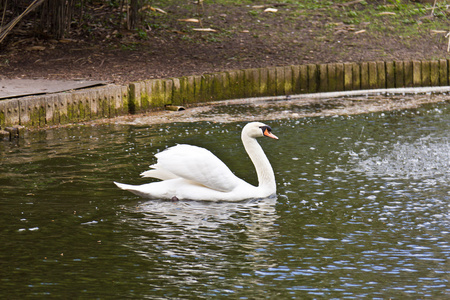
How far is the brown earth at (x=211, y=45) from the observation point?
1599 centimetres

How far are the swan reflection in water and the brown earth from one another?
24.0ft

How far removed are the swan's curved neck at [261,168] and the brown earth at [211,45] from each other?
21.1 feet

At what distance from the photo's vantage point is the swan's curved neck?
8445mm

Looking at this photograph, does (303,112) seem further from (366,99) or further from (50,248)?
(50,248)

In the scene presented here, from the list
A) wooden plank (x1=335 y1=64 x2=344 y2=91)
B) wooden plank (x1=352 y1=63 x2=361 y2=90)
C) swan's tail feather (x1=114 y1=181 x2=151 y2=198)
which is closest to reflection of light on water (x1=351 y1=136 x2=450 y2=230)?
swan's tail feather (x1=114 y1=181 x2=151 y2=198)

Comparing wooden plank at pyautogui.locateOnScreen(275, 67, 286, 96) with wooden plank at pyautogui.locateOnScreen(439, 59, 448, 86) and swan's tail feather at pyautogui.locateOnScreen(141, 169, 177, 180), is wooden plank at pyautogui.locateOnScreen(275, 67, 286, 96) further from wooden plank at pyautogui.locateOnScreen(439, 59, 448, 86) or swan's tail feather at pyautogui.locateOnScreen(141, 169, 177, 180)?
swan's tail feather at pyautogui.locateOnScreen(141, 169, 177, 180)

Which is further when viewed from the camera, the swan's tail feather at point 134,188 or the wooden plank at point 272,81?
the wooden plank at point 272,81

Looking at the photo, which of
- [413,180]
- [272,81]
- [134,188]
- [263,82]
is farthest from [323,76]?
[134,188]

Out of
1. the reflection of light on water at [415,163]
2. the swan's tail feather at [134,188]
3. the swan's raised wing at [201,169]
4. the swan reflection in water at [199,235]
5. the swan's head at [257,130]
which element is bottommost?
the swan reflection in water at [199,235]

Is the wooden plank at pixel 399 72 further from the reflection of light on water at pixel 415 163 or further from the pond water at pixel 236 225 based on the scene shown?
the reflection of light on water at pixel 415 163

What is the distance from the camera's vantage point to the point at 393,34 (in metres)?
20.0

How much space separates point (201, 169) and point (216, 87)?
7.46 m

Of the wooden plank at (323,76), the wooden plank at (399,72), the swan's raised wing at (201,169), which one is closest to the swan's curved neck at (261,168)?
the swan's raised wing at (201,169)

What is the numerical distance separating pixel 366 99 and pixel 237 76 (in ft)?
9.10
